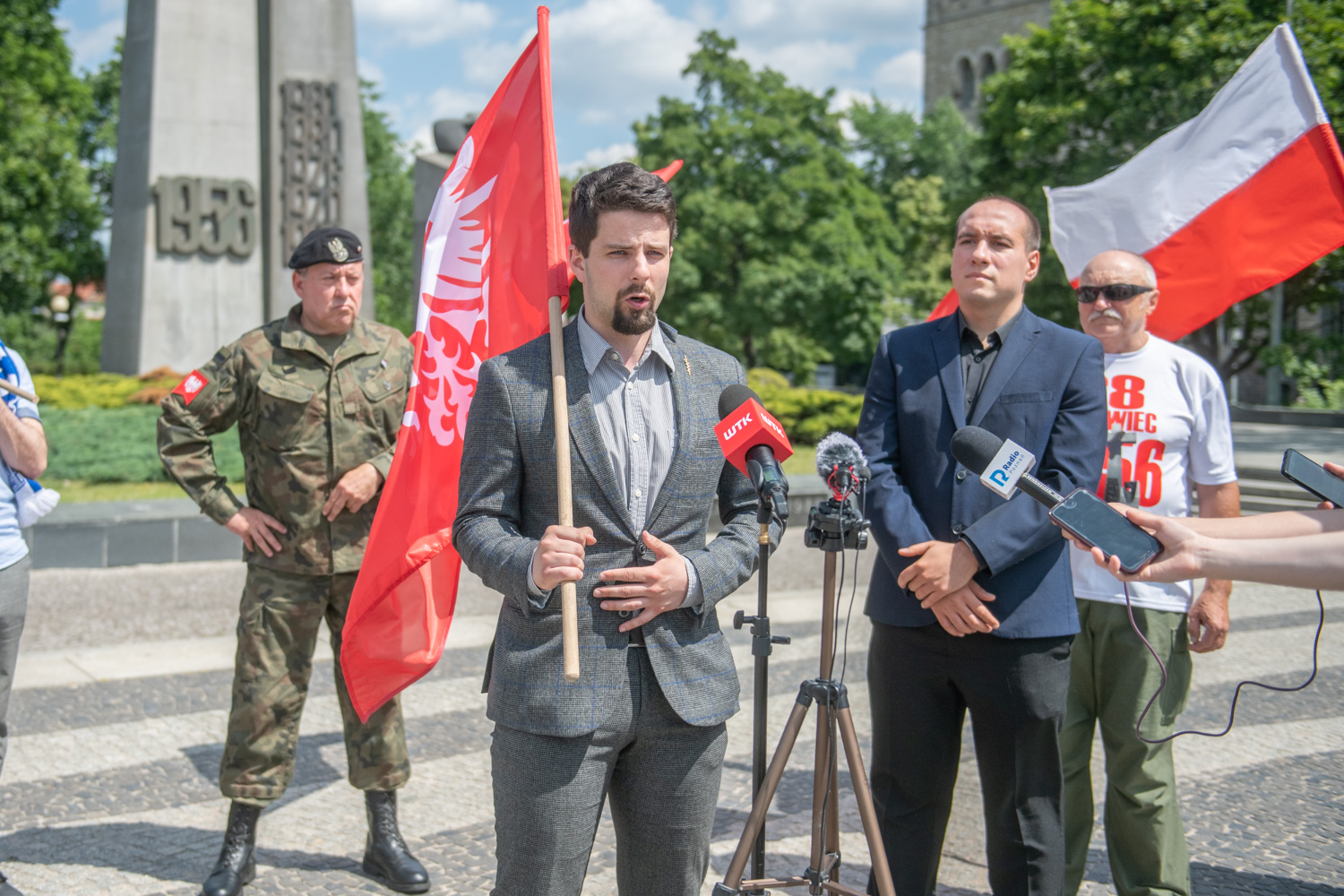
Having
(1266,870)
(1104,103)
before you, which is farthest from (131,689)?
(1104,103)

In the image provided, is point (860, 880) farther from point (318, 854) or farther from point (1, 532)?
point (1, 532)

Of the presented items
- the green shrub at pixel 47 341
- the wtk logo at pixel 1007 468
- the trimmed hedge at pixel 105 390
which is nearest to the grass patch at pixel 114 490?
the trimmed hedge at pixel 105 390

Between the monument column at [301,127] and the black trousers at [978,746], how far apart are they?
1425 cm

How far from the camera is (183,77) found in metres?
15.7

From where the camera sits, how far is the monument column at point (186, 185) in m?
15.7

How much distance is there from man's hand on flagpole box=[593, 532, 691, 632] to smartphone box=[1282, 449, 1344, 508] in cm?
127

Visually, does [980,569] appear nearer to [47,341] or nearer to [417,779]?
[417,779]

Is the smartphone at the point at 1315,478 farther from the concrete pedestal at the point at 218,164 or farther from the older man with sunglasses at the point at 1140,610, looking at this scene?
the concrete pedestal at the point at 218,164

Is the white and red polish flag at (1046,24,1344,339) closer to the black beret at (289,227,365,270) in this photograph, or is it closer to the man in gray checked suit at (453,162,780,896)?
the black beret at (289,227,365,270)

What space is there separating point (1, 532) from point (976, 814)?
3.81m

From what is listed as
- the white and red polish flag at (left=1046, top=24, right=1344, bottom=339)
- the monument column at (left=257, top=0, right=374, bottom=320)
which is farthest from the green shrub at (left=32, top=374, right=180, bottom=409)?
the white and red polish flag at (left=1046, top=24, right=1344, bottom=339)

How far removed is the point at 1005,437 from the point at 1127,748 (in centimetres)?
122

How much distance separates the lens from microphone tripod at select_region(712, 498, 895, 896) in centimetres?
265

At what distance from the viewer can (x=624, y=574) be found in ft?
8.19
